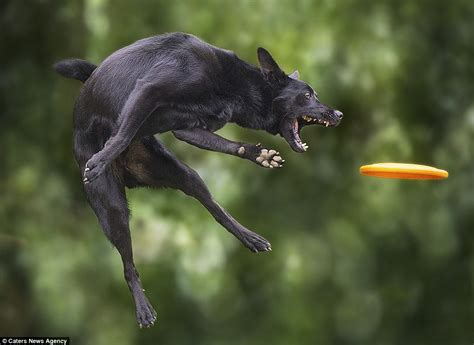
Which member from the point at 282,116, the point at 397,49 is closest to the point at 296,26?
the point at 397,49

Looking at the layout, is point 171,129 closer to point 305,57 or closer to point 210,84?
point 210,84

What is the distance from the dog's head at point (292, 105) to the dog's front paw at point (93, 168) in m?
1.30

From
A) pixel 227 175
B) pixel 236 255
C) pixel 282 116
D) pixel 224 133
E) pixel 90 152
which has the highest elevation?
pixel 282 116

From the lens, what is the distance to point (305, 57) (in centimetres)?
1480

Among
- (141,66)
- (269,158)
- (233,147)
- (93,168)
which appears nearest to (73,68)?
(141,66)

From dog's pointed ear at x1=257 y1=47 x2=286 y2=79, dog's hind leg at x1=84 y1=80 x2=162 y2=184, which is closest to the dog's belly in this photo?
dog's hind leg at x1=84 y1=80 x2=162 y2=184

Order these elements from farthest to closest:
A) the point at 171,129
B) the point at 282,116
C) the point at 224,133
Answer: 1. the point at 224,133
2. the point at 282,116
3. the point at 171,129

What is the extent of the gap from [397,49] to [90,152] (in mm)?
10661

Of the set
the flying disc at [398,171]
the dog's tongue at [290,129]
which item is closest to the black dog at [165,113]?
the dog's tongue at [290,129]

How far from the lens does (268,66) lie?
5.91 m

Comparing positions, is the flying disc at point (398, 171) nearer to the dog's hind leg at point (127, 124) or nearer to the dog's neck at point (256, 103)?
the dog's neck at point (256, 103)

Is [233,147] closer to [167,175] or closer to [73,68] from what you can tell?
[167,175]

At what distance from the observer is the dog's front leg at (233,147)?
201 inches

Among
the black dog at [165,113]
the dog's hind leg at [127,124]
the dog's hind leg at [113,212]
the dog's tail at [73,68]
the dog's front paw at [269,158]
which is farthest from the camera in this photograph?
the dog's tail at [73,68]
